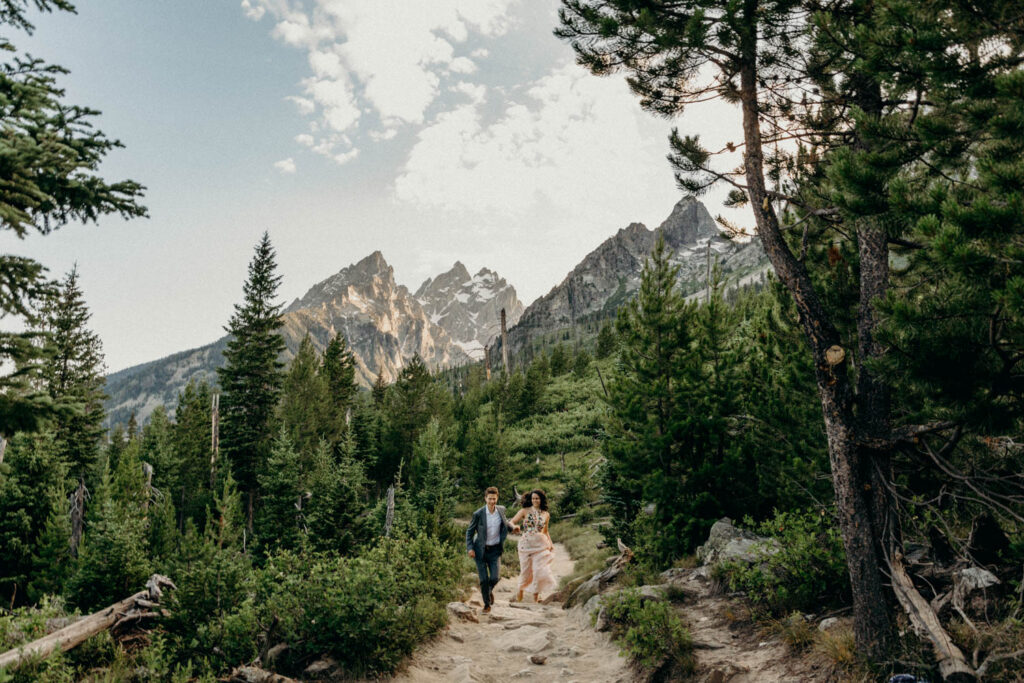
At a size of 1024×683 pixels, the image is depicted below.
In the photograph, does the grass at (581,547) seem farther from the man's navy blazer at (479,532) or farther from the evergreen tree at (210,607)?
the evergreen tree at (210,607)

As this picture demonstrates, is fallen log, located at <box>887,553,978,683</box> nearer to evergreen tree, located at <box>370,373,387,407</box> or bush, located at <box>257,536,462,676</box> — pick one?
bush, located at <box>257,536,462,676</box>

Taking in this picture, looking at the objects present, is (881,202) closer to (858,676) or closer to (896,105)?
(896,105)

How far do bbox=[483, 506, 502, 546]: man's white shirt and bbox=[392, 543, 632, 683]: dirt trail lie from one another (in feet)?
5.02

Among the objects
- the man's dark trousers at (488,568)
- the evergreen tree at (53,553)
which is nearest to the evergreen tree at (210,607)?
the man's dark trousers at (488,568)

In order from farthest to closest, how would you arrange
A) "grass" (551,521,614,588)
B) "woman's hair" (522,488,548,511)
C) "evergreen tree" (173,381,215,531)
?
"evergreen tree" (173,381,215,531)
"grass" (551,521,614,588)
"woman's hair" (522,488,548,511)

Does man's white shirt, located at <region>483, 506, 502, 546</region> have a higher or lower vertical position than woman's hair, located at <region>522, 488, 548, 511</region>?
lower

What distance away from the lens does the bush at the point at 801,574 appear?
6.63 metres

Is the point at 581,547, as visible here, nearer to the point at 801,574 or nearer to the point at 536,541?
the point at 536,541

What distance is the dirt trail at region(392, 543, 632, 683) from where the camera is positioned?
712 cm

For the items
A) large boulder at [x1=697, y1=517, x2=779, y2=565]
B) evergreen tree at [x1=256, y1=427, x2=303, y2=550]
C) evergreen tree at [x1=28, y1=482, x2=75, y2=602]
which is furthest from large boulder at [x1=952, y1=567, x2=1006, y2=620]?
evergreen tree at [x1=28, y1=482, x2=75, y2=602]

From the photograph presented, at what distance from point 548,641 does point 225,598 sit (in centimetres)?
556

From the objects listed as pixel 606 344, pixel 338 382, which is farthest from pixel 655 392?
pixel 606 344

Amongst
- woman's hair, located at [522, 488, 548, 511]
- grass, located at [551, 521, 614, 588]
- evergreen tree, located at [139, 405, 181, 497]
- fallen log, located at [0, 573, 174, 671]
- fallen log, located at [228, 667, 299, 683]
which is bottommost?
grass, located at [551, 521, 614, 588]

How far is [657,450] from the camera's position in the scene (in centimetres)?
1123
